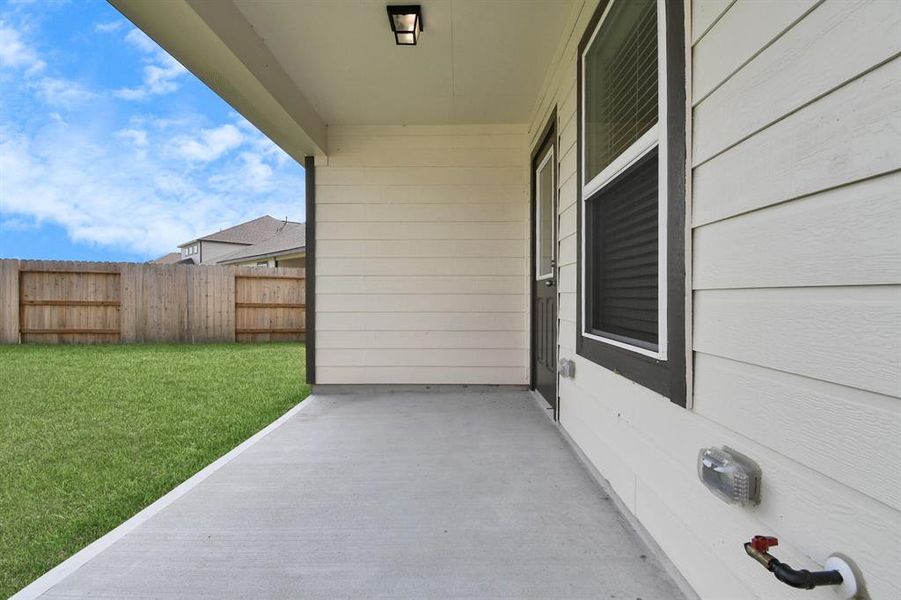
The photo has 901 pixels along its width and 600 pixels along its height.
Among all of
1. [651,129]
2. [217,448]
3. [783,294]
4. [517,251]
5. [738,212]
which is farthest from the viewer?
[517,251]

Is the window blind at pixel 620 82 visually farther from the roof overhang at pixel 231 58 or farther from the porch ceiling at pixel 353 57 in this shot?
the roof overhang at pixel 231 58

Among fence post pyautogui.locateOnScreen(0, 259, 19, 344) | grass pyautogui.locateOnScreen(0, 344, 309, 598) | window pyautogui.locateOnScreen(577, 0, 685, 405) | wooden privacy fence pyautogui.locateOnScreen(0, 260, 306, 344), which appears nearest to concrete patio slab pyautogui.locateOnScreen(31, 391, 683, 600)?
grass pyautogui.locateOnScreen(0, 344, 309, 598)

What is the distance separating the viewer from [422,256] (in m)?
4.13

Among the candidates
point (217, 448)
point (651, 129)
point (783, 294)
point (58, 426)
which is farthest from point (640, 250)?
point (58, 426)

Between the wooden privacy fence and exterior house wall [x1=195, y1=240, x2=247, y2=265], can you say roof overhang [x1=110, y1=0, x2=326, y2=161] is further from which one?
exterior house wall [x1=195, y1=240, x2=247, y2=265]

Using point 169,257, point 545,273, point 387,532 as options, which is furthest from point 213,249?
point 387,532

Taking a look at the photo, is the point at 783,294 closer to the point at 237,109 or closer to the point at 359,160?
the point at 237,109

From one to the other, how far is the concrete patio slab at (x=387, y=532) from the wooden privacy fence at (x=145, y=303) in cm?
599

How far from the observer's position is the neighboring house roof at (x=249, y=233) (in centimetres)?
2019

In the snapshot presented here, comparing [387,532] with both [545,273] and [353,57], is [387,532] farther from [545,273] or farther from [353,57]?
[353,57]

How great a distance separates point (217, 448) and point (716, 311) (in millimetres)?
2839

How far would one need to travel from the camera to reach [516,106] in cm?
371

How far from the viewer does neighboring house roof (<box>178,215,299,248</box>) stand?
20.2 metres

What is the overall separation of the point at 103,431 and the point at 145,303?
639 centimetres
